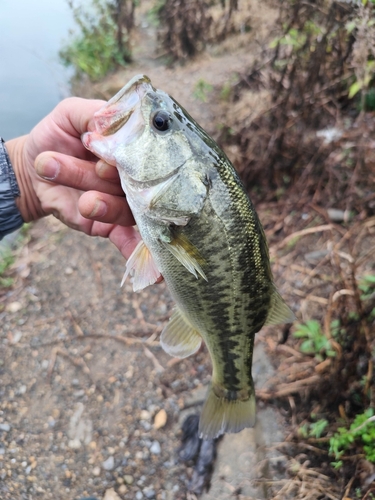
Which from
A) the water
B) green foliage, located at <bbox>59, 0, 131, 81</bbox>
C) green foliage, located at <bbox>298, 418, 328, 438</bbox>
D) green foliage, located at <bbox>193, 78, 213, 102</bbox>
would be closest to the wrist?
green foliage, located at <bbox>298, 418, 328, 438</bbox>

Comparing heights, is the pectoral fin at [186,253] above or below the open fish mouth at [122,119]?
below

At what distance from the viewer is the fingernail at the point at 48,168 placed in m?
1.91

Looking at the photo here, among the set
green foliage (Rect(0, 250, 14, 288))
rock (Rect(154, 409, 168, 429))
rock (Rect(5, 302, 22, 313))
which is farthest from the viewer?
green foliage (Rect(0, 250, 14, 288))

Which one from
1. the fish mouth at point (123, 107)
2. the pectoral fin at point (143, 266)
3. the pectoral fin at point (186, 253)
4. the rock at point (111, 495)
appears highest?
the fish mouth at point (123, 107)

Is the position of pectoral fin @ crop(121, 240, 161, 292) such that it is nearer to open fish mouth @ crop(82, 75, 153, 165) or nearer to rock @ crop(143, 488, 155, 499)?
open fish mouth @ crop(82, 75, 153, 165)

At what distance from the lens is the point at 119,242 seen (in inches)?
102

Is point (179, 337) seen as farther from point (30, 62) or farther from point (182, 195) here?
point (30, 62)

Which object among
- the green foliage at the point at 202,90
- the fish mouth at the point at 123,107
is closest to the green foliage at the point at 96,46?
the green foliage at the point at 202,90

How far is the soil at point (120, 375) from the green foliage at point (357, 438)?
5.9 inches

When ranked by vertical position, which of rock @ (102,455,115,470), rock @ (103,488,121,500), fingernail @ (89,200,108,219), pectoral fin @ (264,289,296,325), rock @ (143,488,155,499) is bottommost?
rock @ (143,488,155,499)

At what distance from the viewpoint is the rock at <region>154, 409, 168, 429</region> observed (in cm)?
311

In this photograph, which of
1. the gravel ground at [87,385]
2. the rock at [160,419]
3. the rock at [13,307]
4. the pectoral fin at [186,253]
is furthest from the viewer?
the rock at [13,307]

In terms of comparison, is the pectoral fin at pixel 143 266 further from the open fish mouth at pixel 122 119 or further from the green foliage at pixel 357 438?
the green foliage at pixel 357 438

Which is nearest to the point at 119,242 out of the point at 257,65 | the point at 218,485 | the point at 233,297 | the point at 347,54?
the point at 233,297
